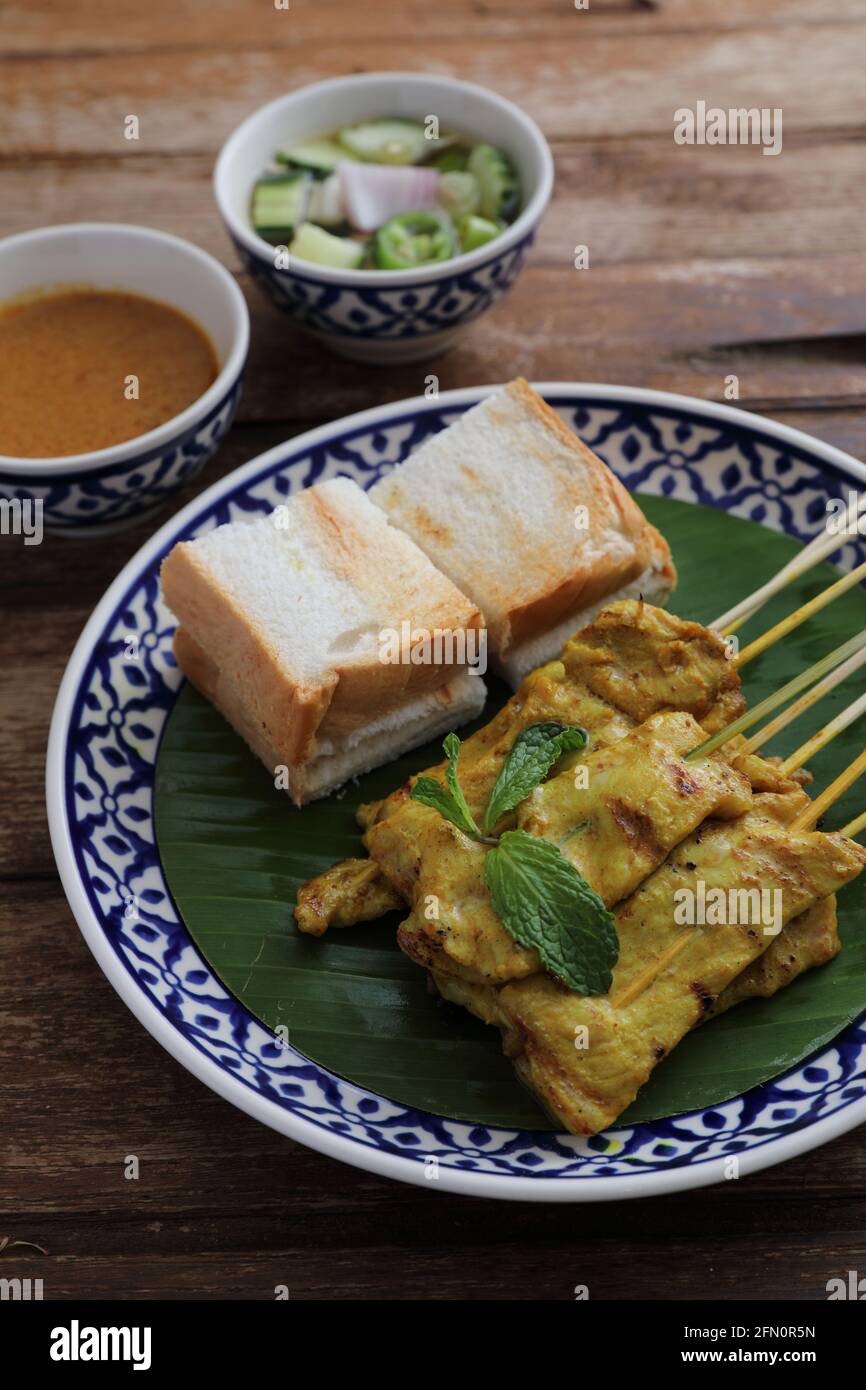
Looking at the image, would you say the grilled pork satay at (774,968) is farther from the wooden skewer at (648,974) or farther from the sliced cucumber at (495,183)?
the sliced cucumber at (495,183)

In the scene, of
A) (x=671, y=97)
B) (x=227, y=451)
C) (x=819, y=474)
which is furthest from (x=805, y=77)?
(x=227, y=451)

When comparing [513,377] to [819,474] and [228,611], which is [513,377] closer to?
[819,474]

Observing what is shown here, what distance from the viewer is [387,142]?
5344 millimetres

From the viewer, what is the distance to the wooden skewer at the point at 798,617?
3945mm

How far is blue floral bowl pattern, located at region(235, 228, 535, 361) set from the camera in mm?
4695

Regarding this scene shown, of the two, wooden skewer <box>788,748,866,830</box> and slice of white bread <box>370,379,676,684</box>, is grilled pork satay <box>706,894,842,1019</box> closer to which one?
wooden skewer <box>788,748,866,830</box>

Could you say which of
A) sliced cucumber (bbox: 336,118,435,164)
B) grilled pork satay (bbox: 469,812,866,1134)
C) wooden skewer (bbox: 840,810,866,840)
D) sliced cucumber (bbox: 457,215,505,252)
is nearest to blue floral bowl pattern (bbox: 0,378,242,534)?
sliced cucumber (bbox: 457,215,505,252)

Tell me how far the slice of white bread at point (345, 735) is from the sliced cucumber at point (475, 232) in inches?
75.2

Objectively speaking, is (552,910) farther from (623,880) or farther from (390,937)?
(390,937)

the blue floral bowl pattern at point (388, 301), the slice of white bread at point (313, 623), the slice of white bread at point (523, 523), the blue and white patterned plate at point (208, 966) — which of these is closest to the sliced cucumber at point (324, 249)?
Answer: the blue floral bowl pattern at point (388, 301)

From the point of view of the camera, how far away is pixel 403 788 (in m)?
3.73

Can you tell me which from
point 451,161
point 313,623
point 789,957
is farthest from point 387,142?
point 789,957

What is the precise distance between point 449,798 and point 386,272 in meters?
2.18

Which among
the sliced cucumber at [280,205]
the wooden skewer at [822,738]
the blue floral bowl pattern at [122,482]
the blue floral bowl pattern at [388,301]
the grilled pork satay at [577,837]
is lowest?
the grilled pork satay at [577,837]
